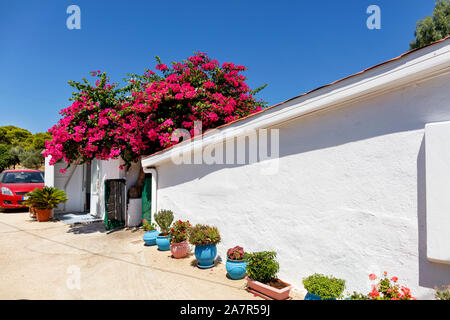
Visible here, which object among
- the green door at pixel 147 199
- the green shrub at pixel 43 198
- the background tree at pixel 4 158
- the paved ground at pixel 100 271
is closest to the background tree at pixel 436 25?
the green door at pixel 147 199

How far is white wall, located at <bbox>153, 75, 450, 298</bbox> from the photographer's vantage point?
307 cm

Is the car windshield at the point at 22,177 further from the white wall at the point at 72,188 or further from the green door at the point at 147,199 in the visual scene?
the green door at the point at 147,199

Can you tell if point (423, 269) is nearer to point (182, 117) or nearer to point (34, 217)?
point (182, 117)

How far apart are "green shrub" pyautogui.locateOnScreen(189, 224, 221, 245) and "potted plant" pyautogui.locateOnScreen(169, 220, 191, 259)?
70cm

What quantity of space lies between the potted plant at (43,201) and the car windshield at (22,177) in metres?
3.28

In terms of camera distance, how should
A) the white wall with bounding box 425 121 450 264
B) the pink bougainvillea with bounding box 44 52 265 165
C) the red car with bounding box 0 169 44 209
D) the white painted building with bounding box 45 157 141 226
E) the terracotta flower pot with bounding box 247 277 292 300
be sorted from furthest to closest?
the red car with bounding box 0 169 44 209
the white painted building with bounding box 45 157 141 226
the pink bougainvillea with bounding box 44 52 265 165
the terracotta flower pot with bounding box 247 277 292 300
the white wall with bounding box 425 121 450 264

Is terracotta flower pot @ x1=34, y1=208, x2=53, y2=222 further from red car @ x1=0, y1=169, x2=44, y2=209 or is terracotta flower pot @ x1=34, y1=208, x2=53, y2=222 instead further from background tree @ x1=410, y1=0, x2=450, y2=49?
→ background tree @ x1=410, y1=0, x2=450, y2=49

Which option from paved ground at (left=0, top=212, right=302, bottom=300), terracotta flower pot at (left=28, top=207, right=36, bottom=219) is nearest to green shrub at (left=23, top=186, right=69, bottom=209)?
terracotta flower pot at (left=28, top=207, right=36, bottom=219)

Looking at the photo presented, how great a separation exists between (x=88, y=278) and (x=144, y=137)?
476cm

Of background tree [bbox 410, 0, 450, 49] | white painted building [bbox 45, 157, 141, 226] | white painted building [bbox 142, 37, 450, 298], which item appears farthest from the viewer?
background tree [bbox 410, 0, 450, 49]

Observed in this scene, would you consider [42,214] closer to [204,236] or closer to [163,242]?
[163,242]

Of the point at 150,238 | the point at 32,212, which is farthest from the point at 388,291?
the point at 32,212

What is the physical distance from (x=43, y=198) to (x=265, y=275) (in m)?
9.89

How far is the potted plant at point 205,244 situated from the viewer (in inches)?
206
